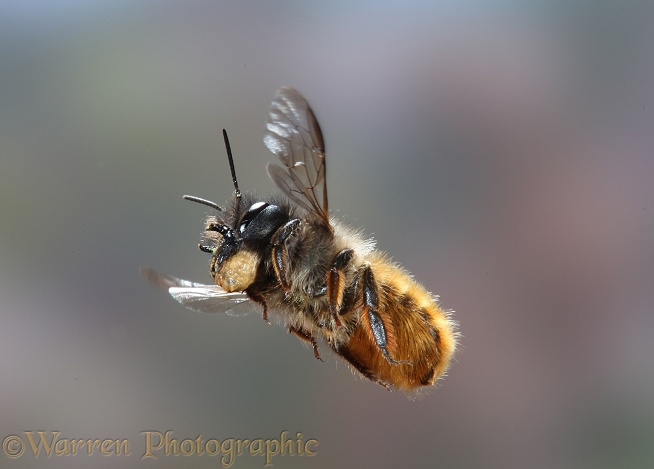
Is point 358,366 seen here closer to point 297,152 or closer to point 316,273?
point 316,273

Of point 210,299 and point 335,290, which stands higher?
point 335,290

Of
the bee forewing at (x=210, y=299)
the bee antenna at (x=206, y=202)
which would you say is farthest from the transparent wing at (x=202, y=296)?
the bee antenna at (x=206, y=202)

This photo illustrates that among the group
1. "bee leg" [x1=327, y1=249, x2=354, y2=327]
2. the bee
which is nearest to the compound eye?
the bee

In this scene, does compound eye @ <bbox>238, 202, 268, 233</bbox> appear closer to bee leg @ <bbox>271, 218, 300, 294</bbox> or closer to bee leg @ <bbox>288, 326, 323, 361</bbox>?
bee leg @ <bbox>271, 218, 300, 294</bbox>

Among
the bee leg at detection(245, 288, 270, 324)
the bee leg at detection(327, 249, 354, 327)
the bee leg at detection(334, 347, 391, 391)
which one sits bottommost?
the bee leg at detection(334, 347, 391, 391)

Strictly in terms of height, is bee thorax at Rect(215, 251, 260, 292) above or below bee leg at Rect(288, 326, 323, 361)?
above

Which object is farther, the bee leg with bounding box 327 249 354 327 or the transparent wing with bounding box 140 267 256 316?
the transparent wing with bounding box 140 267 256 316

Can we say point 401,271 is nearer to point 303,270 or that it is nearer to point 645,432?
point 303,270

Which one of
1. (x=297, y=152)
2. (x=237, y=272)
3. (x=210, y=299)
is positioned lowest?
(x=210, y=299)

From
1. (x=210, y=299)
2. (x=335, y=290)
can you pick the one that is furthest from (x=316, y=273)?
(x=210, y=299)
